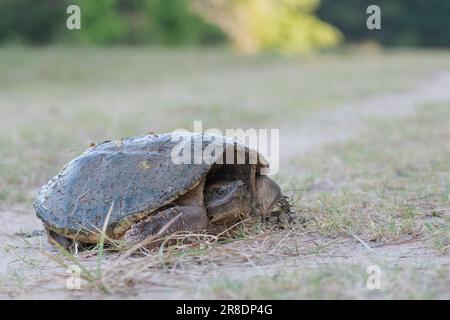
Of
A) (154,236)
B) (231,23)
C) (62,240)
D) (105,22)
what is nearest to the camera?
(154,236)

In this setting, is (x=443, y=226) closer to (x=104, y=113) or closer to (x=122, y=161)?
(x=122, y=161)

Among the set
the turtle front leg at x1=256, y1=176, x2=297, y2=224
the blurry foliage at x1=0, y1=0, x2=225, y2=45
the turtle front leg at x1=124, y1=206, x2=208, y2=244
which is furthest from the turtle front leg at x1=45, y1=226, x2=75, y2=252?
the blurry foliage at x1=0, y1=0, x2=225, y2=45

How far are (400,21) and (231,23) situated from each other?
10.8m

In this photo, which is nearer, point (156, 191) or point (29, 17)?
point (156, 191)

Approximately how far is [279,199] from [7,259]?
1362 mm

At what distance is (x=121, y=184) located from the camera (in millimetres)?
3568

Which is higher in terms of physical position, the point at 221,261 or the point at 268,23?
the point at 268,23

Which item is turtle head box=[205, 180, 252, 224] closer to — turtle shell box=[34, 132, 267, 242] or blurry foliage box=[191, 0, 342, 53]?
turtle shell box=[34, 132, 267, 242]

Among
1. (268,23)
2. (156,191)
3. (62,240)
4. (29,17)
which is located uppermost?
(268,23)

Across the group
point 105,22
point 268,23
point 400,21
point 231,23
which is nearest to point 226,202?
point 105,22

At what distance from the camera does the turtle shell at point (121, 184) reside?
Answer: 136 inches

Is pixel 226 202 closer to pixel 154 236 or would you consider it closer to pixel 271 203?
pixel 271 203

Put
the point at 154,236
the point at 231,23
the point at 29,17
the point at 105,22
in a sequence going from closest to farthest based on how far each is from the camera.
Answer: the point at 154,236
the point at 105,22
the point at 29,17
the point at 231,23

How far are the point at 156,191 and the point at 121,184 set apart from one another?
0.66 feet
